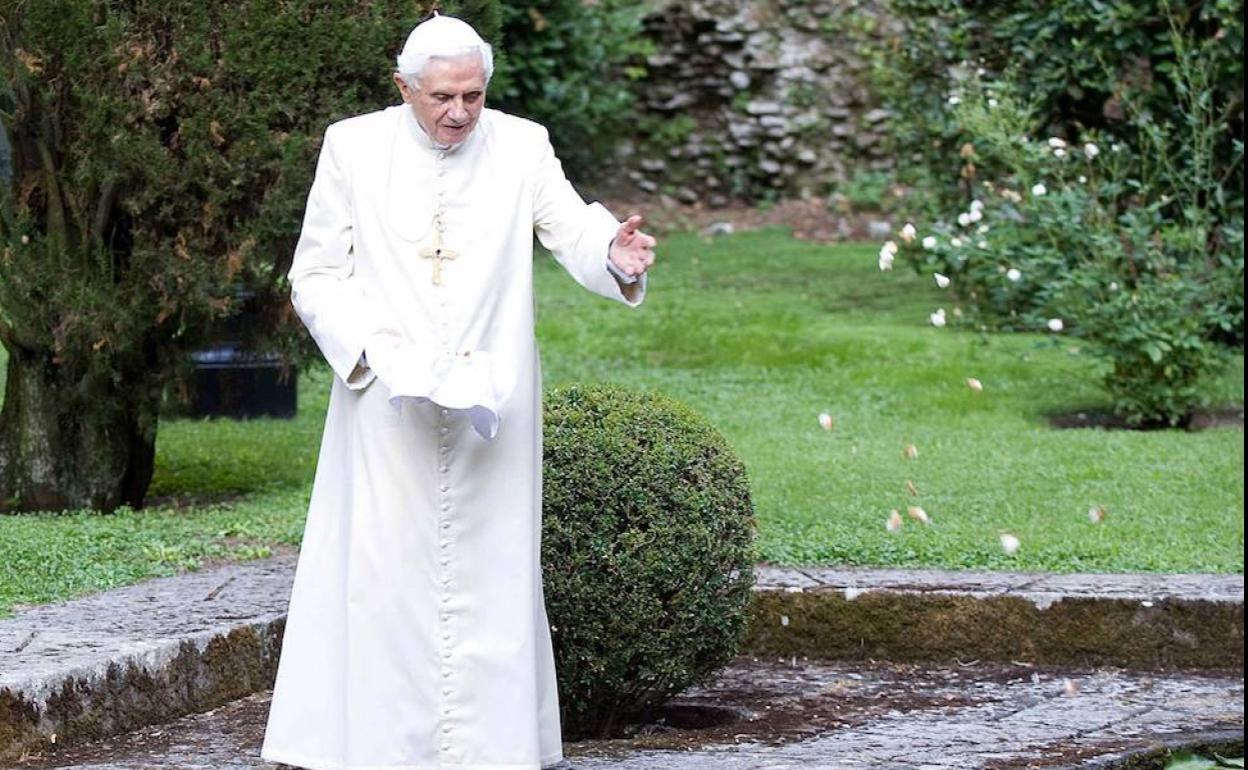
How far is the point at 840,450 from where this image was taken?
8.62m

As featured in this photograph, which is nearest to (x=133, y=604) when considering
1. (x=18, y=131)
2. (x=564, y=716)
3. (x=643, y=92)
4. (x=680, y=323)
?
(x=564, y=716)

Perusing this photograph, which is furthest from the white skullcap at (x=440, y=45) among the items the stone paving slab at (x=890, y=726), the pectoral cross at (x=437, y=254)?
the stone paving slab at (x=890, y=726)

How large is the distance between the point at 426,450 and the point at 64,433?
3.30m

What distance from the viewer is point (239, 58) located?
21.7ft

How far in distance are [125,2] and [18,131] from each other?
2.05ft

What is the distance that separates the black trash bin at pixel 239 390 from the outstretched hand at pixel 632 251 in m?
5.12

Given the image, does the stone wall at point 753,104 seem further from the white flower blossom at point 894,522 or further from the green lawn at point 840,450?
the white flower blossom at point 894,522

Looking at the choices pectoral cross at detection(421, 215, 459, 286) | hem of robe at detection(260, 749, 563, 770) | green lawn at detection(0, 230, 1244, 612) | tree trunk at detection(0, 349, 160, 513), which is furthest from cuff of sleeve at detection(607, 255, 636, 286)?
tree trunk at detection(0, 349, 160, 513)

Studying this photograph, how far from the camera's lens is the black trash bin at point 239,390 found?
9.34 meters

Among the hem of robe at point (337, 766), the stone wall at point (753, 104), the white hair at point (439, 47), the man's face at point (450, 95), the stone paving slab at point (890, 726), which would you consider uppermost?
the stone wall at point (753, 104)

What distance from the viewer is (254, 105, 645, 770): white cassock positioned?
433 cm

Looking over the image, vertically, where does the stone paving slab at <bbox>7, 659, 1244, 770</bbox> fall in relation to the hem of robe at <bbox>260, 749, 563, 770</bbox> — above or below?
below

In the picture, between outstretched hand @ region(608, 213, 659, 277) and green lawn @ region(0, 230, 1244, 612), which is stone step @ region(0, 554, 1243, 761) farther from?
outstretched hand @ region(608, 213, 659, 277)

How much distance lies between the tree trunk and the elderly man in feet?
9.58
